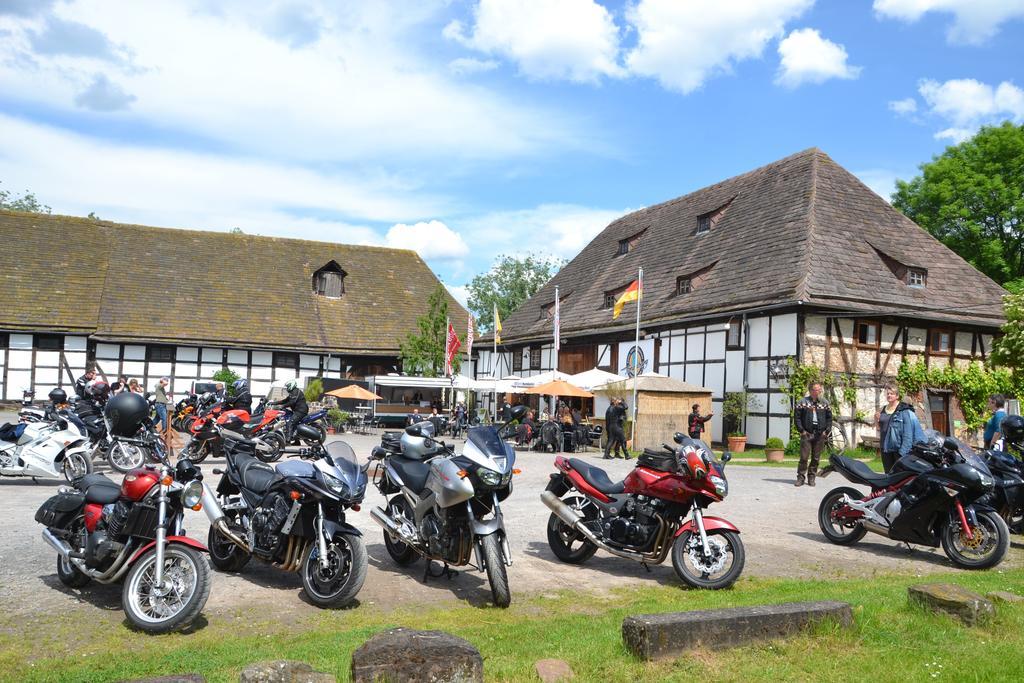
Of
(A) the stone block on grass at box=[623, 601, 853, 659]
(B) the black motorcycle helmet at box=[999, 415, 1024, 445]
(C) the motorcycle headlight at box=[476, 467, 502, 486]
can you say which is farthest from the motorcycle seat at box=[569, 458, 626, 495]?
(B) the black motorcycle helmet at box=[999, 415, 1024, 445]

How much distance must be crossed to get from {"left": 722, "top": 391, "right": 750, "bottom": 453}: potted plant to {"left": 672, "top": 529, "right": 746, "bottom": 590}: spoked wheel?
1693 centimetres

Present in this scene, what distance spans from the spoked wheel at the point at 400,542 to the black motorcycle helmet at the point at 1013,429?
751cm

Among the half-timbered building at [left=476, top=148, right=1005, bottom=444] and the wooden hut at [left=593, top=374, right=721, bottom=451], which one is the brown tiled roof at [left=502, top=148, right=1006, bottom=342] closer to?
the half-timbered building at [left=476, top=148, right=1005, bottom=444]

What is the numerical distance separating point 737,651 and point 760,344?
65.2ft

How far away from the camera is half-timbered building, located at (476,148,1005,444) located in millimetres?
23250

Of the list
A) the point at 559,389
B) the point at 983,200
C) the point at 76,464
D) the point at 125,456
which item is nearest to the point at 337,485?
the point at 76,464

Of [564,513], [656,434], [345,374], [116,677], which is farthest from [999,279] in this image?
[116,677]

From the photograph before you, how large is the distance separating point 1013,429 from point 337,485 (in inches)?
333

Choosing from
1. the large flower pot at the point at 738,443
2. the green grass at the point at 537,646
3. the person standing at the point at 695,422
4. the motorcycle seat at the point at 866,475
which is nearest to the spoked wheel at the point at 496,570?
the green grass at the point at 537,646

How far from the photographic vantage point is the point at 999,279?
124 ft

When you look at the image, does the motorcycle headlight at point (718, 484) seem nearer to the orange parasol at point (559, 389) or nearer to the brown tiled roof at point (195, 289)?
the orange parasol at point (559, 389)

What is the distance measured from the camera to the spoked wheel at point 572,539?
322 inches

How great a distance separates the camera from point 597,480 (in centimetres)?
810

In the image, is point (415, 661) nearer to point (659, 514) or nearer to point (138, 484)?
point (138, 484)
